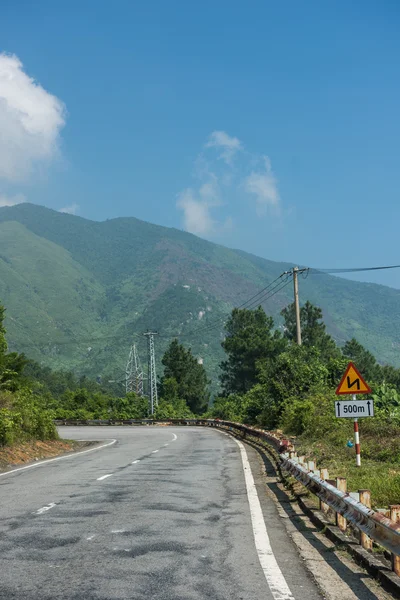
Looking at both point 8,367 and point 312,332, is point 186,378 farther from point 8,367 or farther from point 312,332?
point 8,367

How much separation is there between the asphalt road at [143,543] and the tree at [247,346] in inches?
2866

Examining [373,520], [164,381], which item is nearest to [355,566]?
[373,520]

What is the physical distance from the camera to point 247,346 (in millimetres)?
89000

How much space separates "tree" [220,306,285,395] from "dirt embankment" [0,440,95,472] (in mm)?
56695

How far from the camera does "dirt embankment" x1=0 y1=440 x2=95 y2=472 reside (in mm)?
21891

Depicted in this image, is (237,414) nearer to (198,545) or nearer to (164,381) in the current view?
(164,381)

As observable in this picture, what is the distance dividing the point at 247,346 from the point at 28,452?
213ft

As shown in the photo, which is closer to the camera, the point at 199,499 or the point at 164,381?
the point at 199,499

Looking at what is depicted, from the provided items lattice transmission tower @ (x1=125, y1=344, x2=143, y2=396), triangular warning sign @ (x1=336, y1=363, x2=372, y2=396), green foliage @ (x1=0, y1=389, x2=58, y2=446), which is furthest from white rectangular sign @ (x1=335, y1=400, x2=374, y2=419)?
lattice transmission tower @ (x1=125, y1=344, x2=143, y2=396)

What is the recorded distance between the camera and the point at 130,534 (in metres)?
8.31

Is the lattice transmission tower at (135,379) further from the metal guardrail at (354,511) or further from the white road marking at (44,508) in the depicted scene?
the white road marking at (44,508)

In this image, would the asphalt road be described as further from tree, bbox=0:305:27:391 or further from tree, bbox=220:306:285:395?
tree, bbox=220:306:285:395

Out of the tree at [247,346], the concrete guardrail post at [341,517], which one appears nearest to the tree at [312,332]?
the tree at [247,346]

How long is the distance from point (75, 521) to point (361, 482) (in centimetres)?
512
